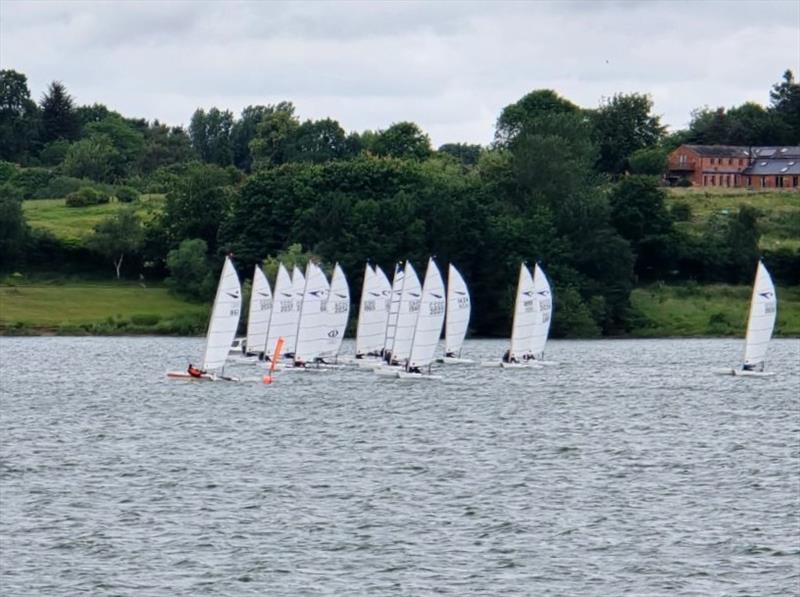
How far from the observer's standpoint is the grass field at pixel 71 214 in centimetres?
16770

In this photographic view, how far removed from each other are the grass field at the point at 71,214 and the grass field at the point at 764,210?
163 feet

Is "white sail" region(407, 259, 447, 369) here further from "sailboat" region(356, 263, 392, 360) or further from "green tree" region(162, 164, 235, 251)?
"green tree" region(162, 164, 235, 251)

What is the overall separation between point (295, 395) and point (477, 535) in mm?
44844

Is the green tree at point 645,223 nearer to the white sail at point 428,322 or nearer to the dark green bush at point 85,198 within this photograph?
the dark green bush at point 85,198

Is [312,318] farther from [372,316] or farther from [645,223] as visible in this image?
[645,223]

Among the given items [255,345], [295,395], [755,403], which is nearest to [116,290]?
[255,345]

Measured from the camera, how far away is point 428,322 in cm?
10094

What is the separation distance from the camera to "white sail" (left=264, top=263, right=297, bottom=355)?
364ft

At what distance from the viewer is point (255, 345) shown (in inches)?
4624

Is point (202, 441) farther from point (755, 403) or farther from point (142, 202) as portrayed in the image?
point (142, 202)

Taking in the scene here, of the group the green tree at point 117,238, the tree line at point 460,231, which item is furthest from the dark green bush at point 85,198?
the green tree at point 117,238

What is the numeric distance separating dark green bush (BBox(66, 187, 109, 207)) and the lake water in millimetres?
86847

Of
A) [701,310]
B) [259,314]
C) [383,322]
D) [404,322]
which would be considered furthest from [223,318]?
[701,310]

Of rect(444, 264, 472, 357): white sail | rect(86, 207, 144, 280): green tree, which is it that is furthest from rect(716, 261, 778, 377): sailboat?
rect(86, 207, 144, 280): green tree
